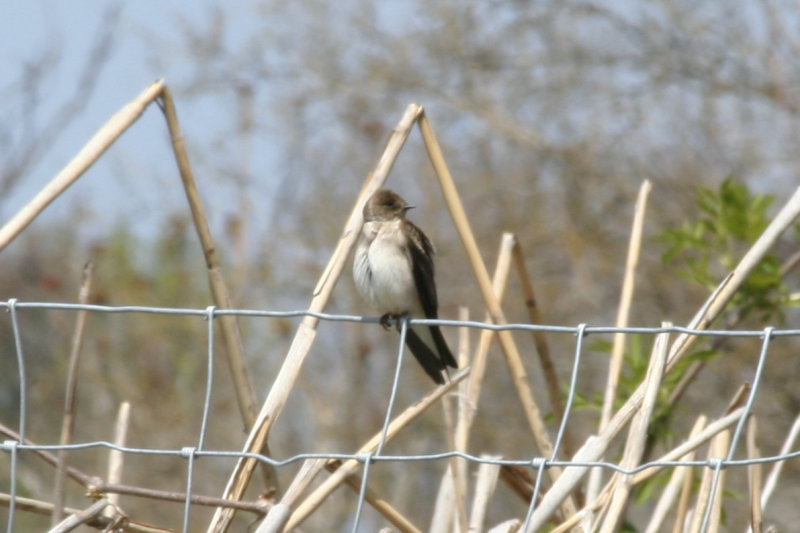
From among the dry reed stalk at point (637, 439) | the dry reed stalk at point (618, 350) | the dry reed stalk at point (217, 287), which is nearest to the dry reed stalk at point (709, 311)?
the dry reed stalk at point (637, 439)

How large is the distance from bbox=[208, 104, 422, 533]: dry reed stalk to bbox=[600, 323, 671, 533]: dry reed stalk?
73cm

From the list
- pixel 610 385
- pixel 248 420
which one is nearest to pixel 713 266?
pixel 610 385

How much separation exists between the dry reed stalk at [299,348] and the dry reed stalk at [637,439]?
28.8 inches

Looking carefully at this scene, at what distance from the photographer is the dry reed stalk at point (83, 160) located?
8.39 ft

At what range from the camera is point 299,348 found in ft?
8.53

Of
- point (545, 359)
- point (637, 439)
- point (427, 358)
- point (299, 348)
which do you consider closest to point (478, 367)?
point (545, 359)

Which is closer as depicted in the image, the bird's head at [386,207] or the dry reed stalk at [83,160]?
the dry reed stalk at [83,160]

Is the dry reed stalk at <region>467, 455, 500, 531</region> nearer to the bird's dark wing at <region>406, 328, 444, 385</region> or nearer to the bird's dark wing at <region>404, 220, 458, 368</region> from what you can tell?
the bird's dark wing at <region>406, 328, 444, 385</region>

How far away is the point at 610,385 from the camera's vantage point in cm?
308

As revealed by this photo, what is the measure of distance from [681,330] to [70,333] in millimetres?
8831

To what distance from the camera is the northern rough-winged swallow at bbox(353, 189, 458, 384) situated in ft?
13.2

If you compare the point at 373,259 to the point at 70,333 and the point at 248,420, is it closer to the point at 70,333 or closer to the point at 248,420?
the point at 248,420

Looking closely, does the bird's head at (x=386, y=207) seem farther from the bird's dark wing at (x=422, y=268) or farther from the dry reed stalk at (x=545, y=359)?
the dry reed stalk at (x=545, y=359)

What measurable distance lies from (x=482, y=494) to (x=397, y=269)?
1.38 m
